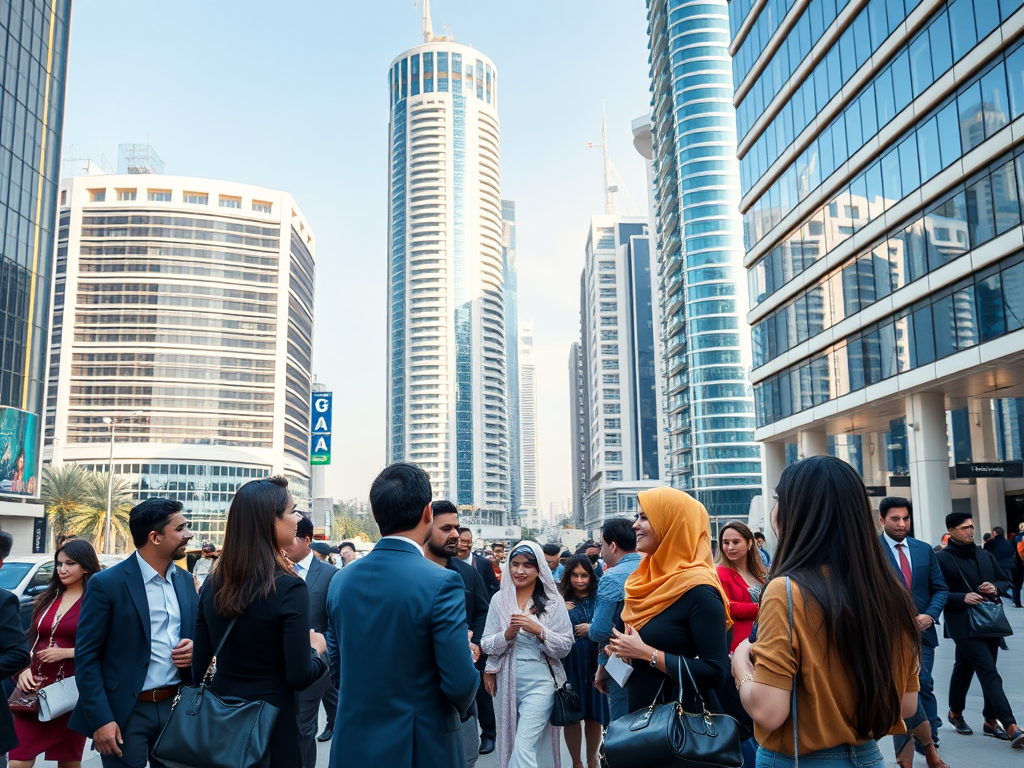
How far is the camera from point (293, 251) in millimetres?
118062

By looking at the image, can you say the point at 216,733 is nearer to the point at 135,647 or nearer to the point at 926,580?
the point at 135,647

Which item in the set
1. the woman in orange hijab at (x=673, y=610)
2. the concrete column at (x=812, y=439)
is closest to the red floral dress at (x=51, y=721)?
the woman in orange hijab at (x=673, y=610)

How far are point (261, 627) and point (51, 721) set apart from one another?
2407 millimetres

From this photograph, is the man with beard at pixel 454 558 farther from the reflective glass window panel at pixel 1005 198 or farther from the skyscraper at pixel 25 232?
the skyscraper at pixel 25 232

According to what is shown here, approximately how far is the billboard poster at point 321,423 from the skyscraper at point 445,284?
149m

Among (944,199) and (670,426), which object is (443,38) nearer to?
(670,426)

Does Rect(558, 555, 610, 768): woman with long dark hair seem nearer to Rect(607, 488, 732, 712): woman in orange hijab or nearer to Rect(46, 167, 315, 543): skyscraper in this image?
Rect(607, 488, 732, 712): woman in orange hijab

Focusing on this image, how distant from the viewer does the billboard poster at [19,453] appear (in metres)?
44.0

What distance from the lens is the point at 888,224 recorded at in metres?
25.3

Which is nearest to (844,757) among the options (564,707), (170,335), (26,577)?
(564,707)

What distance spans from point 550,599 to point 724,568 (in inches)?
50.7

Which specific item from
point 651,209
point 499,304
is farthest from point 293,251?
point 499,304

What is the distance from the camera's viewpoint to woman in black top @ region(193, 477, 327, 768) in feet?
12.1

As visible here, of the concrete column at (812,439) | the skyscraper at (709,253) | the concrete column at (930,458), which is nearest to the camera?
the concrete column at (930,458)
